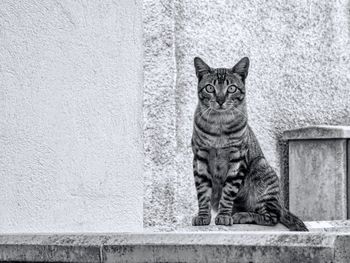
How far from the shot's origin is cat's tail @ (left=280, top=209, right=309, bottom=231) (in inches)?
140

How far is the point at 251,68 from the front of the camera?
5.15m

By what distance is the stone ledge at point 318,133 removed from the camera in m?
5.18

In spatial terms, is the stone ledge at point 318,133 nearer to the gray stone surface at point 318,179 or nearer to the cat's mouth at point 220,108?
the gray stone surface at point 318,179

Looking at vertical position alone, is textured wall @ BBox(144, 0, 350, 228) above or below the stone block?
above

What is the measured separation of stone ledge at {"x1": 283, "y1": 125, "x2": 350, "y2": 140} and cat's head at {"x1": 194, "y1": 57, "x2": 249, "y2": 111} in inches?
73.6

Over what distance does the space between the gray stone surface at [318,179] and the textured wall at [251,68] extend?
5.3 inches

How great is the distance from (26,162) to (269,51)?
87.9 inches

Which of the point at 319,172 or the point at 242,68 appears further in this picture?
the point at 319,172

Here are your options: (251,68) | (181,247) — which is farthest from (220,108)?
(251,68)

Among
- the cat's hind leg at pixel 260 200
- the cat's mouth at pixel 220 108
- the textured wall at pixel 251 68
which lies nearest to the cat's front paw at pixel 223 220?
the cat's hind leg at pixel 260 200

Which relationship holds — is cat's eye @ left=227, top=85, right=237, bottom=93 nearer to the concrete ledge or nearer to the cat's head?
the cat's head

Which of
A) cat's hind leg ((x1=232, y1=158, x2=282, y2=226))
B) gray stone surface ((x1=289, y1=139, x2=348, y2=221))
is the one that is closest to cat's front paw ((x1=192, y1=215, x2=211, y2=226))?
cat's hind leg ((x1=232, y1=158, x2=282, y2=226))

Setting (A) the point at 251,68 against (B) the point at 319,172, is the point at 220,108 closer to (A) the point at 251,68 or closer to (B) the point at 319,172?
(A) the point at 251,68

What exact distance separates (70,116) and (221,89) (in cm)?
83
